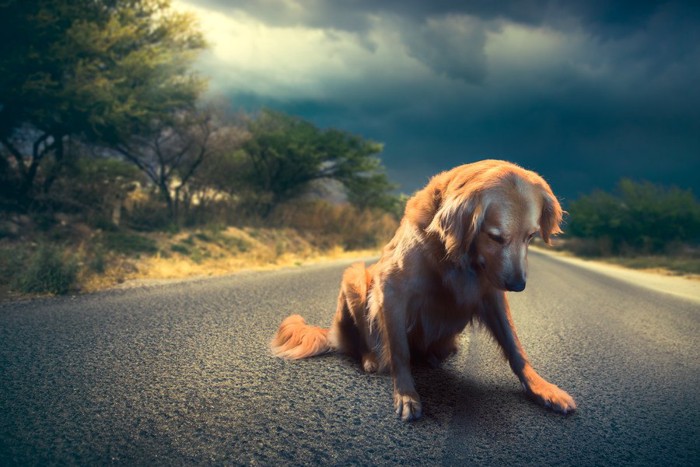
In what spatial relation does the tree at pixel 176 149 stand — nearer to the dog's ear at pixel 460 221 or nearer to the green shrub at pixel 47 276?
the green shrub at pixel 47 276

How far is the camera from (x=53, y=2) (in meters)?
8.70

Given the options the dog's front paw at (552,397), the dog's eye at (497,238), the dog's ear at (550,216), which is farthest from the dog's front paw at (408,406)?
the dog's ear at (550,216)

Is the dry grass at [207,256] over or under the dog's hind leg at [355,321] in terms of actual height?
under

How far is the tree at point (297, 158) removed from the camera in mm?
19281

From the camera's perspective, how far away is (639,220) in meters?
27.5

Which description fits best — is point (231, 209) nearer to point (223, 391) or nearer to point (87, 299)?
point (87, 299)

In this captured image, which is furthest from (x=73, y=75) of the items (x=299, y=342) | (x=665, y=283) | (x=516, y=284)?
(x=665, y=283)

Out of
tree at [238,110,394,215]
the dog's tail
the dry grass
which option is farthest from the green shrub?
tree at [238,110,394,215]

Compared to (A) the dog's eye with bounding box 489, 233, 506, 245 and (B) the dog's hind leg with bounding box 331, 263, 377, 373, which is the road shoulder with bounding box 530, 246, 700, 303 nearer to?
(B) the dog's hind leg with bounding box 331, 263, 377, 373

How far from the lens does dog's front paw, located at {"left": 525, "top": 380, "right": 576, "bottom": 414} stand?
2.11 metres

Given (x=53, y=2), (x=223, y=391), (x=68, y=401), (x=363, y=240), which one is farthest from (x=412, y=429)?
(x=363, y=240)

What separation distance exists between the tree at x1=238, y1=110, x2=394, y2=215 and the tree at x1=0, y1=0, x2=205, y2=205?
21.6ft

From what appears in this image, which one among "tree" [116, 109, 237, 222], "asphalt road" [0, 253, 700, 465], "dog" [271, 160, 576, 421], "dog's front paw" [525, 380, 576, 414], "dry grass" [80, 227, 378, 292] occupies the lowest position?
"dry grass" [80, 227, 378, 292]

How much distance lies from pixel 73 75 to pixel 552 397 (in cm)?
1159
